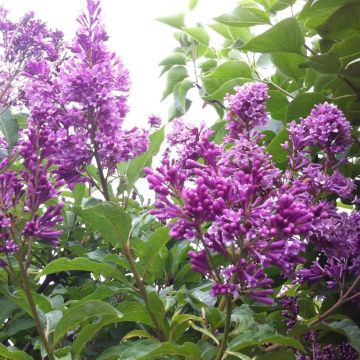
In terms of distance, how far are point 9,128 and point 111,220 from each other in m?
0.59

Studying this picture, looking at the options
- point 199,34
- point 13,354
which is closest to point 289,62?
point 199,34

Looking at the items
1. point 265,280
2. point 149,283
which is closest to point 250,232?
point 265,280

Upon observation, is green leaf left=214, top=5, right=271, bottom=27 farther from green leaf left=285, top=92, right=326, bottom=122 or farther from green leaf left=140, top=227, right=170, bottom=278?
green leaf left=140, top=227, right=170, bottom=278

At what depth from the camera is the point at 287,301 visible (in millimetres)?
1410

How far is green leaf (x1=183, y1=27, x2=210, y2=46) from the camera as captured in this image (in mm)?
2058

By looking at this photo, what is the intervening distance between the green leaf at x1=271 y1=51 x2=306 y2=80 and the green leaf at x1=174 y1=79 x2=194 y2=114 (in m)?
0.55

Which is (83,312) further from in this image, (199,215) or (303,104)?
(303,104)

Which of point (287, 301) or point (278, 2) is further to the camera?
point (278, 2)

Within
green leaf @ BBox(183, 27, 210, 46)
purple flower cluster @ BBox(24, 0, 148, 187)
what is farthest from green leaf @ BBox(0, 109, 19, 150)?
green leaf @ BBox(183, 27, 210, 46)

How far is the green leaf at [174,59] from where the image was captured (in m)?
2.29

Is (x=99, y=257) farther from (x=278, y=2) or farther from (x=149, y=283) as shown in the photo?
(x=278, y=2)

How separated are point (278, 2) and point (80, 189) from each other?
90 centimetres

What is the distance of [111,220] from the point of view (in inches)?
42.8

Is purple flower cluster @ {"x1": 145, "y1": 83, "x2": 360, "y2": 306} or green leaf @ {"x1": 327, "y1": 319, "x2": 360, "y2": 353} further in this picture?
green leaf @ {"x1": 327, "y1": 319, "x2": 360, "y2": 353}
